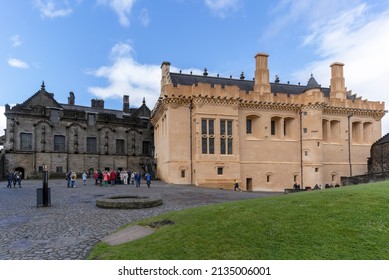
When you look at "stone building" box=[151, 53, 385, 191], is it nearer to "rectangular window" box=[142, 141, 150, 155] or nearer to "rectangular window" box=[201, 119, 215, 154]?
"rectangular window" box=[201, 119, 215, 154]

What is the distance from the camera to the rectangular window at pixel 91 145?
4575 cm

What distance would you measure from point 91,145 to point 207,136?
2298 centimetres

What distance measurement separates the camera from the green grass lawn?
17.6ft

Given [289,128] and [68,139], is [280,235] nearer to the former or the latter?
[289,128]

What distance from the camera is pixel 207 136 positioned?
32.5m

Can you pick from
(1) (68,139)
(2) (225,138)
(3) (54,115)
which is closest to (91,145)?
(1) (68,139)

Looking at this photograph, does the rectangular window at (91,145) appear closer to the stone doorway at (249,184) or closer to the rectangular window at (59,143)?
the rectangular window at (59,143)

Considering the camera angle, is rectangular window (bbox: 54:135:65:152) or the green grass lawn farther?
rectangular window (bbox: 54:135:65:152)

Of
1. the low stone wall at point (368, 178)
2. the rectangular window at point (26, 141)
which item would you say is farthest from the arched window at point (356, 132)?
the rectangular window at point (26, 141)

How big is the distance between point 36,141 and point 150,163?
1749 centimetres

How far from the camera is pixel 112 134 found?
47.1 metres

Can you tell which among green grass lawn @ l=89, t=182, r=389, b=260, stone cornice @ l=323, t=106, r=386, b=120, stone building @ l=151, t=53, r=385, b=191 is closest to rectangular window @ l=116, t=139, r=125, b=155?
stone building @ l=151, t=53, r=385, b=191

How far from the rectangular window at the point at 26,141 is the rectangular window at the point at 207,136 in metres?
27.6
